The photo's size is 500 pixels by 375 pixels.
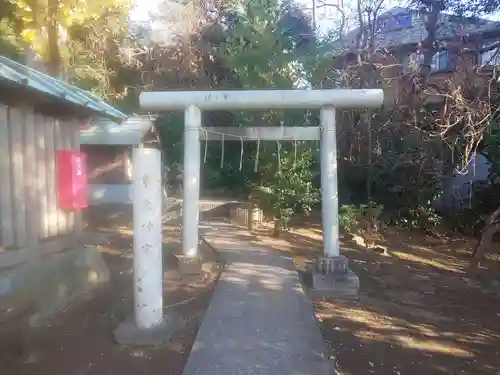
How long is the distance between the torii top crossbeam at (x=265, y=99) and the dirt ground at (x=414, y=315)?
9.68 ft

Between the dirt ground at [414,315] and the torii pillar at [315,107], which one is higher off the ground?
the torii pillar at [315,107]

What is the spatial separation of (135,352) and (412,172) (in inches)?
411

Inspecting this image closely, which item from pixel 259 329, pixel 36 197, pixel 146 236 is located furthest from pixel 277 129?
pixel 36 197

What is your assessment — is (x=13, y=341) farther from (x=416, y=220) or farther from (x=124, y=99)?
(x=124, y=99)

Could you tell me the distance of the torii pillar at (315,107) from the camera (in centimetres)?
716

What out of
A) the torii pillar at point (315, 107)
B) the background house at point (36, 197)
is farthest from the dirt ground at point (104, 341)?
the torii pillar at point (315, 107)

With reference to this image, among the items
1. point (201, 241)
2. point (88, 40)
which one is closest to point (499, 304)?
point (201, 241)

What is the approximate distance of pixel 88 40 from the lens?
15672 millimetres

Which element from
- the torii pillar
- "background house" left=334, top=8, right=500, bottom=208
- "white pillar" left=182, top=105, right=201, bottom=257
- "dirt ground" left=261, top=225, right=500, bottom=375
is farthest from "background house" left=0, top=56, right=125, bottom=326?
"background house" left=334, top=8, right=500, bottom=208

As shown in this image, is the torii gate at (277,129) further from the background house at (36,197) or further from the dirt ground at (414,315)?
the background house at (36,197)

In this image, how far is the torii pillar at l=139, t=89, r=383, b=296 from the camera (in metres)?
7.16

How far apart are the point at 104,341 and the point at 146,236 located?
1160 mm

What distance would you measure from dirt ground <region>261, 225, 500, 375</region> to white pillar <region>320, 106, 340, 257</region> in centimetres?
95

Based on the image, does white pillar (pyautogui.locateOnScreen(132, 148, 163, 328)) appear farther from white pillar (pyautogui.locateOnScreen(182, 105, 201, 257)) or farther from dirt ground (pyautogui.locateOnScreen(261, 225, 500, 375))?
white pillar (pyautogui.locateOnScreen(182, 105, 201, 257))
